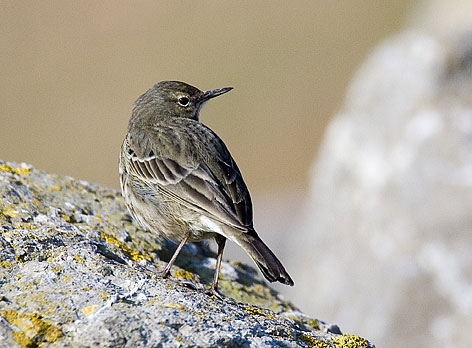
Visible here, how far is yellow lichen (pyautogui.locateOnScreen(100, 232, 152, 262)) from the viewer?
5.99 metres

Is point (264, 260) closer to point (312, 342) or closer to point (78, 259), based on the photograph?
point (312, 342)

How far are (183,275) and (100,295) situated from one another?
1.84 metres

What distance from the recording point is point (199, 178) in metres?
6.56

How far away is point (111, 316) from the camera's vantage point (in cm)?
420

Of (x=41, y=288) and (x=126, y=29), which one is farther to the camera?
(x=126, y=29)

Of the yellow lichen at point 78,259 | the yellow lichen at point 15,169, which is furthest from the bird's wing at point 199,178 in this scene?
the yellow lichen at point 78,259

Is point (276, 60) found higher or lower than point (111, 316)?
higher

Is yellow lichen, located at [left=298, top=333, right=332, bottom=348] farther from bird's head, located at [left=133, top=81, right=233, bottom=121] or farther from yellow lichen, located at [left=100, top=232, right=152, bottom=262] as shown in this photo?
bird's head, located at [left=133, top=81, right=233, bottom=121]

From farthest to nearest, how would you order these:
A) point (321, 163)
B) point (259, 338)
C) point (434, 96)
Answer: point (321, 163), point (434, 96), point (259, 338)

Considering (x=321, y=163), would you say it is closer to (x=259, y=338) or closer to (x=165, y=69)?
(x=259, y=338)

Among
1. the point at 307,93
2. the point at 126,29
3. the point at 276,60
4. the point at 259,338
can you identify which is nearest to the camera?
the point at 259,338

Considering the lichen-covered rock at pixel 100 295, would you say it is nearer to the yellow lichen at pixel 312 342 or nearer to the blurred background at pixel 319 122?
the yellow lichen at pixel 312 342

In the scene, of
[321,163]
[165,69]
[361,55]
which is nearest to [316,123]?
[361,55]

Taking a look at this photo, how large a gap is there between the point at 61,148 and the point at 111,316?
24362mm
